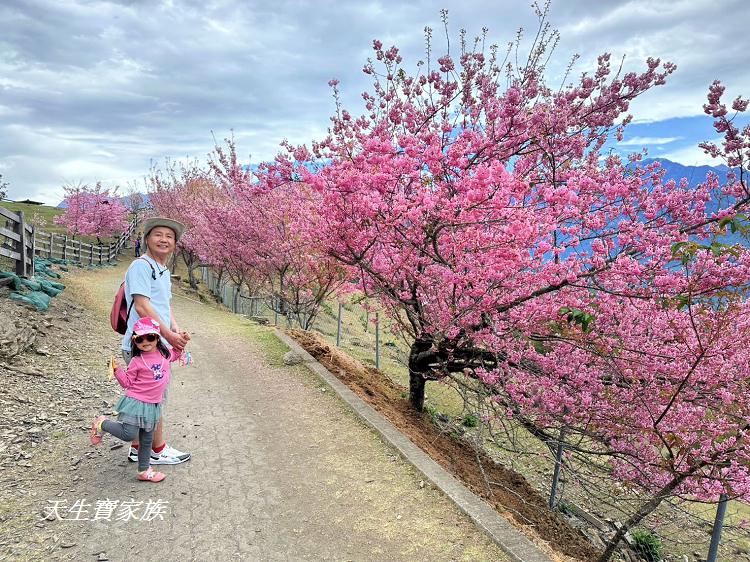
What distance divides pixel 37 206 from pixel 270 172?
61380mm

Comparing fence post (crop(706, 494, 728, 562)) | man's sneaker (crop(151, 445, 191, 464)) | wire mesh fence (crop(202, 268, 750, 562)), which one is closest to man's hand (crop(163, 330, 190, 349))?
man's sneaker (crop(151, 445, 191, 464))

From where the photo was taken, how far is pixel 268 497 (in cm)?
392

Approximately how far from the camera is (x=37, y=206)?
5484 cm

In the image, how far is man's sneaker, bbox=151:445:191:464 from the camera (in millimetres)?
4355

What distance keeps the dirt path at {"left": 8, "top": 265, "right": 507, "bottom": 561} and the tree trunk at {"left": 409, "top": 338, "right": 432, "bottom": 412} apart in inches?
75.0

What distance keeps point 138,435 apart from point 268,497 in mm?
1223

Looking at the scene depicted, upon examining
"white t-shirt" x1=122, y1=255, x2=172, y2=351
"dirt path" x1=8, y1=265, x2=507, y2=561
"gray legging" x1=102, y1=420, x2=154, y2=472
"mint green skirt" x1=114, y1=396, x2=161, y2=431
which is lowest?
"dirt path" x1=8, y1=265, x2=507, y2=561

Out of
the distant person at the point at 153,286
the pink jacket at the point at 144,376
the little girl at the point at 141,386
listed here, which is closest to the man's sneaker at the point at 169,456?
the little girl at the point at 141,386

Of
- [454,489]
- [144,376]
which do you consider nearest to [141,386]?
[144,376]

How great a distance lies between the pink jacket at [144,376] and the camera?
375 cm

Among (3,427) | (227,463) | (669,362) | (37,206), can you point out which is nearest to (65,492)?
(227,463)

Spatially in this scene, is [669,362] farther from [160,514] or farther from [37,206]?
[37,206]

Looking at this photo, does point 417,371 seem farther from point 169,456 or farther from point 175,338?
point 175,338

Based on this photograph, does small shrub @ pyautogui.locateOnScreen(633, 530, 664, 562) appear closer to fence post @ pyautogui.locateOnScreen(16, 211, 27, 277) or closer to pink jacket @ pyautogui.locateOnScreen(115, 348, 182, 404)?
pink jacket @ pyautogui.locateOnScreen(115, 348, 182, 404)
